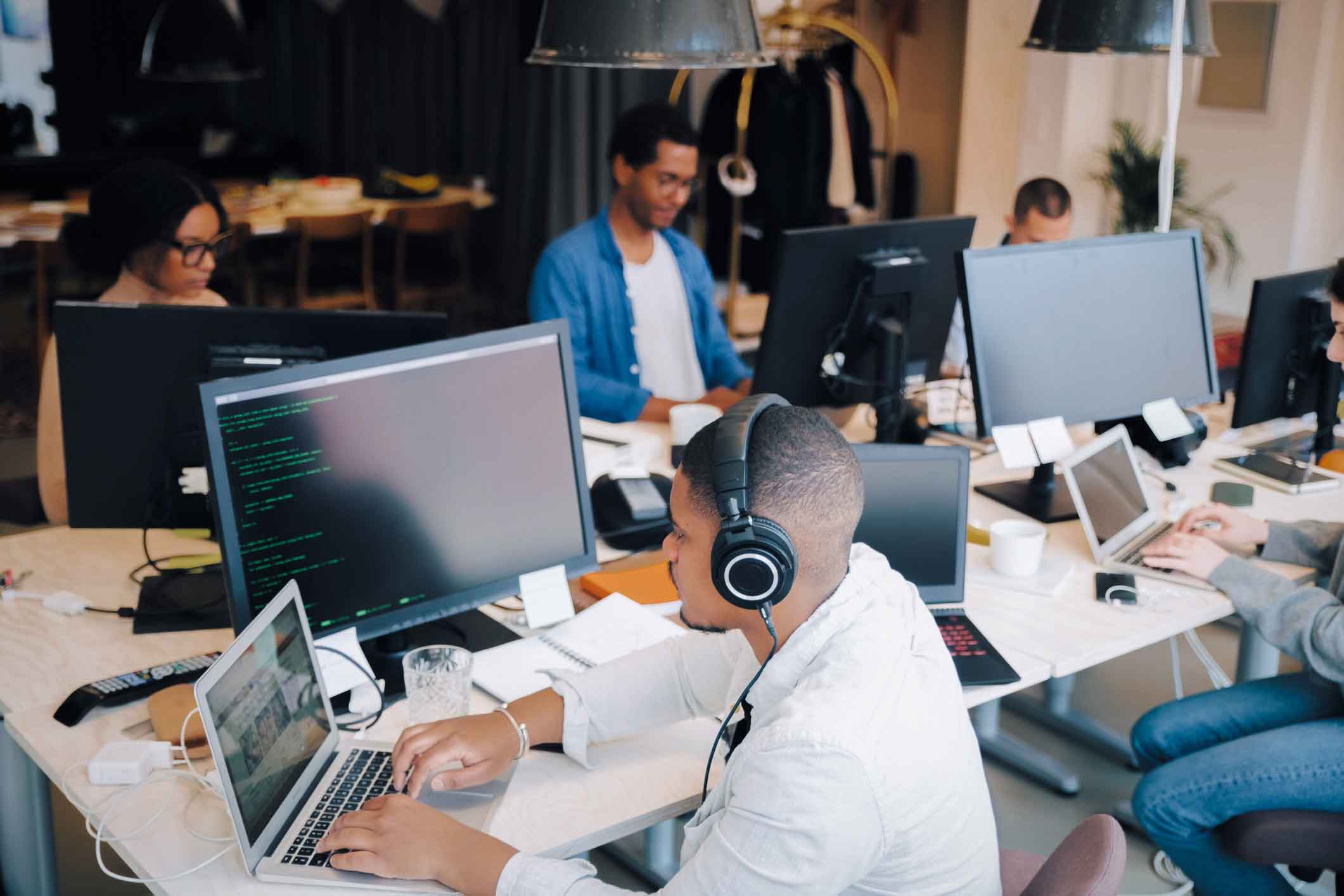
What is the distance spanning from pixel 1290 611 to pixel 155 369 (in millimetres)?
1791

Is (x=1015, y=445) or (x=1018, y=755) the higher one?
(x=1015, y=445)

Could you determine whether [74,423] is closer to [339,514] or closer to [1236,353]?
[339,514]

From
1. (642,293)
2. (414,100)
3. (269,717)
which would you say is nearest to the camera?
(269,717)

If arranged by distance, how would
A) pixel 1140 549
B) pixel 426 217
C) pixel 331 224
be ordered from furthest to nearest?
pixel 426 217 < pixel 331 224 < pixel 1140 549

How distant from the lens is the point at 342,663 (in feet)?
5.54

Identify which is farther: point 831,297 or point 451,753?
point 831,297

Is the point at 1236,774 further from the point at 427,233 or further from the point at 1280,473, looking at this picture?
the point at 427,233

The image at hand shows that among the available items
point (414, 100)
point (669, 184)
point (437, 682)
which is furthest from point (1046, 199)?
point (414, 100)

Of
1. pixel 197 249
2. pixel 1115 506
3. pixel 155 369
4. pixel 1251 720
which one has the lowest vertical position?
pixel 1251 720

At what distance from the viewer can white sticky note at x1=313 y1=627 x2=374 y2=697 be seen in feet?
5.49

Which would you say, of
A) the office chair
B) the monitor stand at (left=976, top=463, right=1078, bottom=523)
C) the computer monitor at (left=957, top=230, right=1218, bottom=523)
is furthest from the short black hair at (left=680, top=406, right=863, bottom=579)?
the monitor stand at (left=976, top=463, right=1078, bottom=523)

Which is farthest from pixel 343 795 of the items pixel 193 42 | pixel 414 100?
pixel 414 100

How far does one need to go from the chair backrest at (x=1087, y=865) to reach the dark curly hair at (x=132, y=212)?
81.6 inches

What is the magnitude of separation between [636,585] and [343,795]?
69 centimetres
